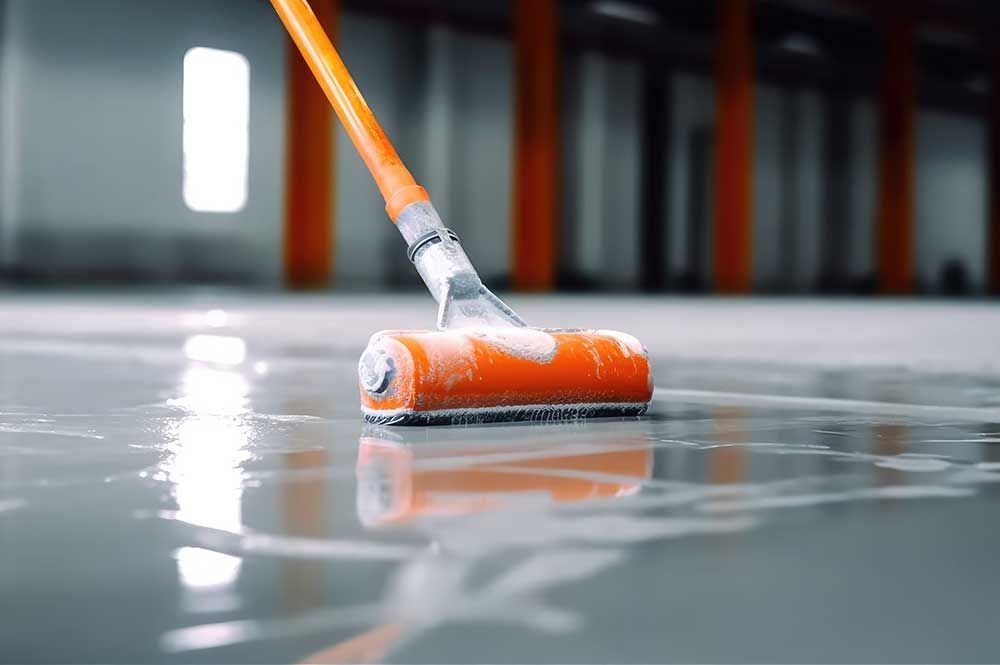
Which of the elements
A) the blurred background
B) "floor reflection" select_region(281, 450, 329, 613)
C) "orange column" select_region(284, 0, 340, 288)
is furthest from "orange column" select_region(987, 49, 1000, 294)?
"floor reflection" select_region(281, 450, 329, 613)

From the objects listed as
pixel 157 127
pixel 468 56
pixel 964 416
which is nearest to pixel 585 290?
pixel 468 56

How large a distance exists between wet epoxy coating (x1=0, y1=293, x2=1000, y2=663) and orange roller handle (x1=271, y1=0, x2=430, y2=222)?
370 mm

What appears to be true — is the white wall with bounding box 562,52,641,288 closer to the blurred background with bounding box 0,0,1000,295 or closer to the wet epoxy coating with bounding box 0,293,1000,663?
the blurred background with bounding box 0,0,1000,295

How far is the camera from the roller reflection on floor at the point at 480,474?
1239mm

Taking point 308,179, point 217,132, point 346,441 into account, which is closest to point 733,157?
point 308,179

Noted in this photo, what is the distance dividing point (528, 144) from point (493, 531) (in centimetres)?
1350

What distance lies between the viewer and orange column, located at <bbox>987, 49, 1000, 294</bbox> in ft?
71.3

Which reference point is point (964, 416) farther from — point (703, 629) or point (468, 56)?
point (468, 56)

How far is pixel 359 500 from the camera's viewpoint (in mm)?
1248

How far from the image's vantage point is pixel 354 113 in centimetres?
237

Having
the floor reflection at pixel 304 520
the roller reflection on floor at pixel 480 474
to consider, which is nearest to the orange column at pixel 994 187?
the roller reflection on floor at pixel 480 474

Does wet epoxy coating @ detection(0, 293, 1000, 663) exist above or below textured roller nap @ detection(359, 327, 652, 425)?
below

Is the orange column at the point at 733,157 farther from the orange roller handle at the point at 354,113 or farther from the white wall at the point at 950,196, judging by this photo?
the orange roller handle at the point at 354,113

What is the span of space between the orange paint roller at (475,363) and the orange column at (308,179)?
35.5 ft
